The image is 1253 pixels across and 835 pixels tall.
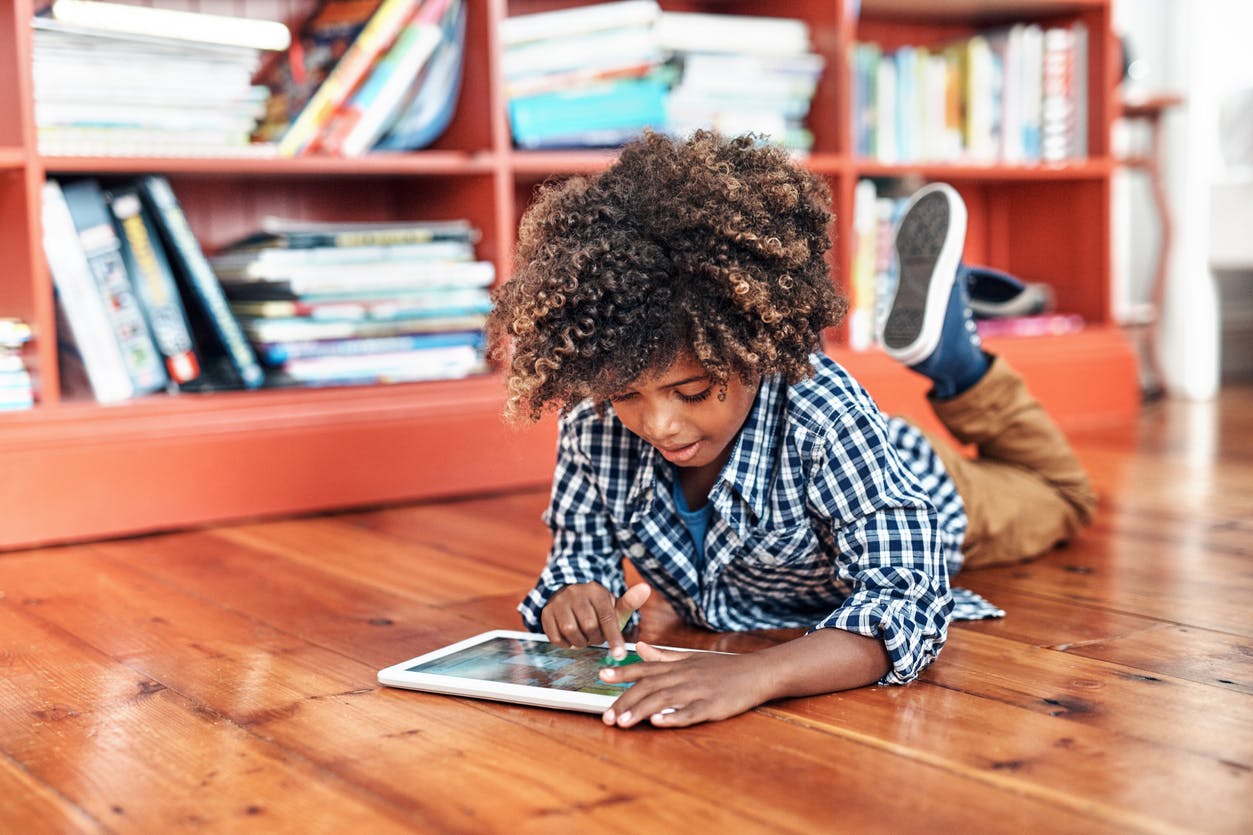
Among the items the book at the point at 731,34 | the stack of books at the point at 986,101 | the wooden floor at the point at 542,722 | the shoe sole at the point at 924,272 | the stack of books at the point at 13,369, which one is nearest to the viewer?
the wooden floor at the point at 542,722

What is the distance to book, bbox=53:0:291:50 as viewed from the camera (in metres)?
1.84

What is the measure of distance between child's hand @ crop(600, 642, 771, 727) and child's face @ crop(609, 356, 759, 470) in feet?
0.59

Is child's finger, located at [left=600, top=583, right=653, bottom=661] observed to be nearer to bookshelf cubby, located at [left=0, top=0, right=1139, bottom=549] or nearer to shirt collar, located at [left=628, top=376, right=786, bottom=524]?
shirt collar, located at [left=628, top=376, right=786, bottom=524]

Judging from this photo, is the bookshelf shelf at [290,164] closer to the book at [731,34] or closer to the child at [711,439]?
the book at [731,34]

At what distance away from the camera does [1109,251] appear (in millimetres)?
2752

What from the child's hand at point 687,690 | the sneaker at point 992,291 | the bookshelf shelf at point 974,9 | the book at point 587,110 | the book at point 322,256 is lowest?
the child's hand at point 687,690

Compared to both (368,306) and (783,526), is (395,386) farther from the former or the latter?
(783,526)

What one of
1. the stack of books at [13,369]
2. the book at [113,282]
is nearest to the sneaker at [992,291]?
the book at [113,282]

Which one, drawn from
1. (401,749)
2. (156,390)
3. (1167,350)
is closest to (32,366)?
(156,390)

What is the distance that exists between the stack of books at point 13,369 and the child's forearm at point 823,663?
1191 mm

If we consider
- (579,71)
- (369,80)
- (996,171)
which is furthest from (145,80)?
(996,171)

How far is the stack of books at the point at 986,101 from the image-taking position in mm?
2613

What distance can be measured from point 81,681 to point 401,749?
0.36 m

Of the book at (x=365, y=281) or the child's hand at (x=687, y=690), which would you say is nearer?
the child's hand at (x=687, y=690)
